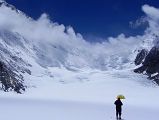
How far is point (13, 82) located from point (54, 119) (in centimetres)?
14063

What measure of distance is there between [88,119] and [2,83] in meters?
130

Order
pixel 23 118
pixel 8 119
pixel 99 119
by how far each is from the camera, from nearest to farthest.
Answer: pixel 8 119
pixel 23 118
pixel 99 119

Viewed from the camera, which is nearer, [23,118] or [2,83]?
[23,118]

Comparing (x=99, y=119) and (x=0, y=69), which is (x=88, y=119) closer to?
(x=99, y=119)

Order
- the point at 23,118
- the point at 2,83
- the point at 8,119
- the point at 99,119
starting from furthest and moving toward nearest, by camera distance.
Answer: the point at 2,83 → the point at 99,119 → the point at 23,118 → the point at 8,119

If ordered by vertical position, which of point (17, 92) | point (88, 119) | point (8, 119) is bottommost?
point (8, 119)

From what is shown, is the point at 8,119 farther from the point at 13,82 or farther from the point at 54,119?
the point at 13,82

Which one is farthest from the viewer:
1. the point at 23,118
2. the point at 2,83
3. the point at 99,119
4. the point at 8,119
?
the point at 2,83

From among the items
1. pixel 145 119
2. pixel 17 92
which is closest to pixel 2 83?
pixel 17 92

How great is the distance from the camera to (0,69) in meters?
179

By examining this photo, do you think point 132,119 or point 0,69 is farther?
point 0,69

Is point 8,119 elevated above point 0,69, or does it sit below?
below

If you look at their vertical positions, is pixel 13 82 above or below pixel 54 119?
above

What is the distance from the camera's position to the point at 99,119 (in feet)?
146
